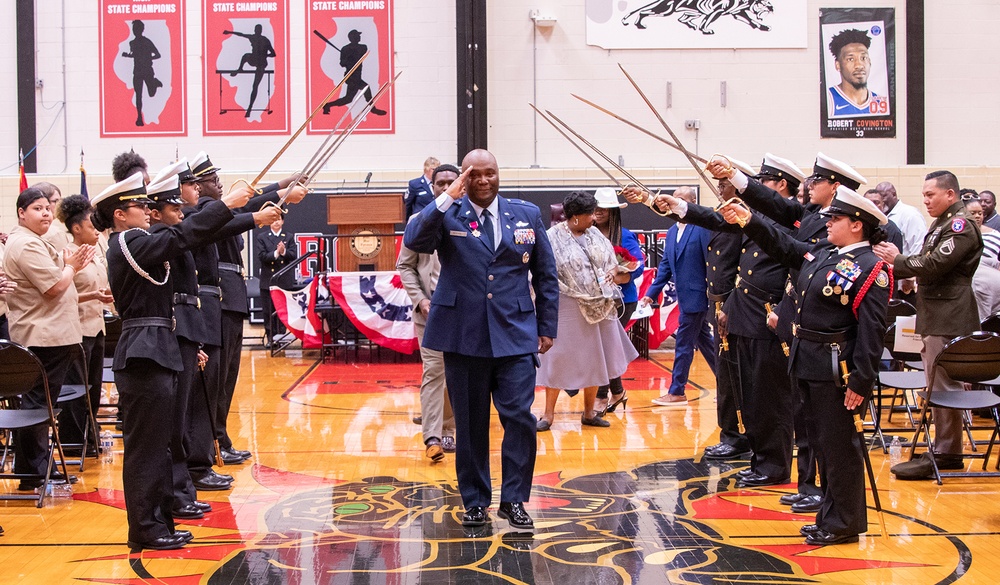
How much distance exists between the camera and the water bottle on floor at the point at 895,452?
621 cm

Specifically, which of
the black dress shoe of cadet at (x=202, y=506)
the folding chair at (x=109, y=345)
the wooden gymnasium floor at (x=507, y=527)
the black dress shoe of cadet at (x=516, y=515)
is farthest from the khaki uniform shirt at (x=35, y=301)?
→ the black dress shoe of cadet at (x=516, y=515)

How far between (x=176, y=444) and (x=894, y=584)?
10.5ft

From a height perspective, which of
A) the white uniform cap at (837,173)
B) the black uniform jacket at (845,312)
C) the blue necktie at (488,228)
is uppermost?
the white uniform cap at (837,173)

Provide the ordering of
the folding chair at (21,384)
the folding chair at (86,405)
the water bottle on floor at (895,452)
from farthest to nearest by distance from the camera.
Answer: the water bottle on floor at (895,452)
the folding chair at (86,405)
the folding chair at (21,384)

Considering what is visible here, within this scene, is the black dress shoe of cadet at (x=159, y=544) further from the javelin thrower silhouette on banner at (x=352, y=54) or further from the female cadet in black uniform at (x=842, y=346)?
the javelin thrower silhouette on banner at (x=352, y=54)

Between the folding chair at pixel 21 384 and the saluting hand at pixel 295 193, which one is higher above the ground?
the saluting hand at pixel 295 193

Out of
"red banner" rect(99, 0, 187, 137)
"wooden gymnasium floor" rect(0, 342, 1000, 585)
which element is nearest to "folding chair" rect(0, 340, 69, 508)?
"wooden gymnasium floor" rect(0, 342, 1000, 585)

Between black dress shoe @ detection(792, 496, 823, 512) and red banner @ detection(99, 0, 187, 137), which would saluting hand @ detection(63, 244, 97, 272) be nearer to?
black dress shoe @ detection(792, 496, 823, 512)

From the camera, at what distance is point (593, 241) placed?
7.20 meters

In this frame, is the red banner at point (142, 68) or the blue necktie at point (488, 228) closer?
the blue necktie at point (488, 228)

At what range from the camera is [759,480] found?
5574mm

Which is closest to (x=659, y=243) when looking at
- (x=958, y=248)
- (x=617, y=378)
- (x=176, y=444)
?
(x=617, y=378)

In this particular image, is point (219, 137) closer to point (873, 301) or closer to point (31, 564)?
point (31, 564)

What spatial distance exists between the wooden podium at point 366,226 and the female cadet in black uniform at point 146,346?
7.24m
